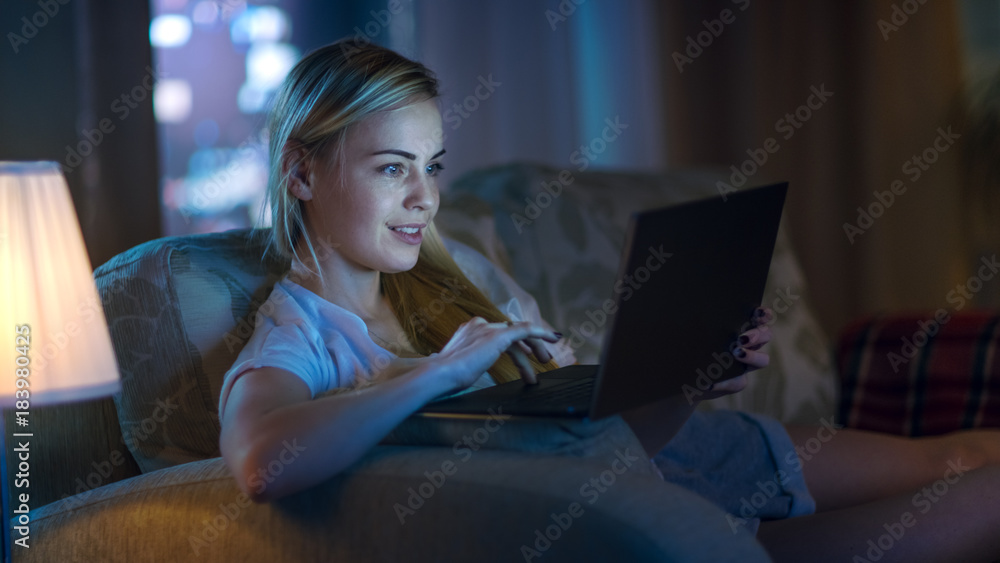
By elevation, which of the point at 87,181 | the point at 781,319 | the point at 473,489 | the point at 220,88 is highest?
the point at 220,88

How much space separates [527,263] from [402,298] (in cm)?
45

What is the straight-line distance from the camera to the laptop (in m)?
0.70

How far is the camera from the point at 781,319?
5.80 feet

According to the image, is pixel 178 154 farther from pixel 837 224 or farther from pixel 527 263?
pixel 837 224

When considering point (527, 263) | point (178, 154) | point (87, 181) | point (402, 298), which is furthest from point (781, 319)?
point (178, 154)

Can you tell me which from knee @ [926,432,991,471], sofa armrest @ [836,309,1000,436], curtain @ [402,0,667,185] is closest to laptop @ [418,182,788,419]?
knee @ [926,432,991,471]

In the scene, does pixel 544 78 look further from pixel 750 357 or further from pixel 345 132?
pixel 750 357

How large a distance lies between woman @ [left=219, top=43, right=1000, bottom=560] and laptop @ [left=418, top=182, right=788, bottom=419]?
4 cm

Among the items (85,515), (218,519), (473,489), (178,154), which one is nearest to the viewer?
(473,489)

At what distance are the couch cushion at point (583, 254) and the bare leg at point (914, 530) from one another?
1.89 ft
